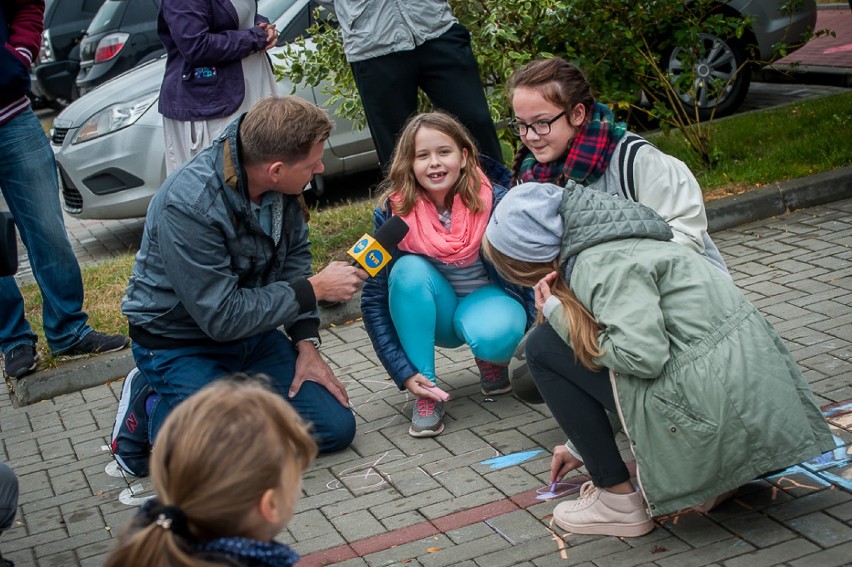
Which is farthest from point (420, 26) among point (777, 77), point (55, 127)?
point (777, 77)

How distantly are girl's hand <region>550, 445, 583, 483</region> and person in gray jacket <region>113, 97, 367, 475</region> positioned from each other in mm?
981

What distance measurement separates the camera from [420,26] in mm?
5844

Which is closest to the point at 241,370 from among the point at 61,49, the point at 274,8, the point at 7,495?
the point at 7,495

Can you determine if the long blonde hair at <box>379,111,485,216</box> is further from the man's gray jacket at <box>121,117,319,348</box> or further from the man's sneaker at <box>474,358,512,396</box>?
the man's sneaker at <box>474,358,512,396</box>

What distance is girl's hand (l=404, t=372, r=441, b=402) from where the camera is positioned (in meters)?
4.49

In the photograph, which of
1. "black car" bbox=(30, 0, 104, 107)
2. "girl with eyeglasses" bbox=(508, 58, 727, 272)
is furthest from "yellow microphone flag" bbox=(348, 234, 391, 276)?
"black car" bbox=(30, 0, 104, 107)

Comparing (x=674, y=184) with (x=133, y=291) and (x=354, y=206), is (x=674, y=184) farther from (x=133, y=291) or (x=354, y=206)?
(x=354, y=206)

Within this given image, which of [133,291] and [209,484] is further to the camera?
[133,291]

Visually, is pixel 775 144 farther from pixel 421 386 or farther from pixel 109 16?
pixel 109 16

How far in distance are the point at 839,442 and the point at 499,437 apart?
1.26 m

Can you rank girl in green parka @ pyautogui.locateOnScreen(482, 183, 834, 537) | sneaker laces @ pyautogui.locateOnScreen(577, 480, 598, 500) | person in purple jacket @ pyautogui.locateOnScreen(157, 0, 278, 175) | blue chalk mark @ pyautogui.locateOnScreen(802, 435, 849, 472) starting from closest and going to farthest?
girl in green parka @ pyautogui.locateOnScreen(482, 183, 834, 537) < sneaker laces @ pyautogui.locateOnScreen(577, 480, 598, 500) < blue chalk mark @ pyautogui.locateOnScreen(802, 435, 849, 472) < person in purple jacket @ pyautogui.locateOnScreen(157, 0, 278, 175)

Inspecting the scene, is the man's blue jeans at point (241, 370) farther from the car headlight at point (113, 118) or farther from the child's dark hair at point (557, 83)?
the car headlight at point (113, 118)

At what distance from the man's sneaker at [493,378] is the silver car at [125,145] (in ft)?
13.0

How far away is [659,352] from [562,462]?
82cm
